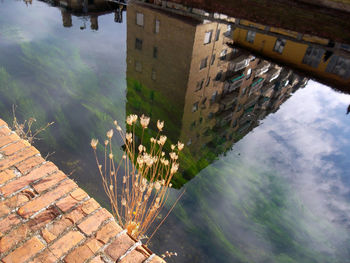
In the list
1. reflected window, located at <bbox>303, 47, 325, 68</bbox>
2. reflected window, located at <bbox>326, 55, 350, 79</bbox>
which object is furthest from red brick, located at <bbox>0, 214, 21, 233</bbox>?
reflected window, located at <bbox>326, 55, 350, 79</bbox>

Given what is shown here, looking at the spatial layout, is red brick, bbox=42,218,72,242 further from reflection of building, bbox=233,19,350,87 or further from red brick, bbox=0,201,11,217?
reflection of building, bbox=233,19,350,87

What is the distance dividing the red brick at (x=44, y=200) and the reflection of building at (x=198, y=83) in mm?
4680

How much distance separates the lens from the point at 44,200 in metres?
2.18

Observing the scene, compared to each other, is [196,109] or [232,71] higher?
[232,71]

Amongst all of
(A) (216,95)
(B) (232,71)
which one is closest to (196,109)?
(A) (216,95)

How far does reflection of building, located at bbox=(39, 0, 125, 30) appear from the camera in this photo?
51.6 ft

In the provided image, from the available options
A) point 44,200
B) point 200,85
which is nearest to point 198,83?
point 200,85

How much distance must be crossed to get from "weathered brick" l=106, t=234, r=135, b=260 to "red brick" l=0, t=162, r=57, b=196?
97 cm

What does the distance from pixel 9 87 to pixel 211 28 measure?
1203cm

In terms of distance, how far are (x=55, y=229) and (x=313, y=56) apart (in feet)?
52.4

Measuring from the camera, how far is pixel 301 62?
1434 cm

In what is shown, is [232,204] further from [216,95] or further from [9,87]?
[9,87]

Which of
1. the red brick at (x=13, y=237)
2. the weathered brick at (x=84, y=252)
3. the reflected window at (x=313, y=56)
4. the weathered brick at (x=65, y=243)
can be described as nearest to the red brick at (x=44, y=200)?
the red brick at (x=13, y=237)

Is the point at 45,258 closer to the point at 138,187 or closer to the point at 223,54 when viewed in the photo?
the point at 138,187
